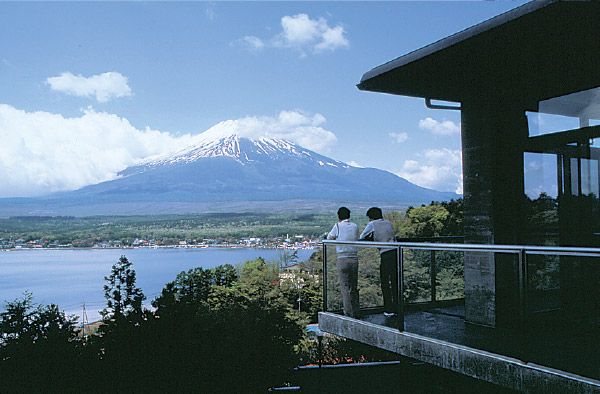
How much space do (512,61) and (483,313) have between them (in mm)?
3045

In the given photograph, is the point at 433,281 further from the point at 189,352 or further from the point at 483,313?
the point at 189,352

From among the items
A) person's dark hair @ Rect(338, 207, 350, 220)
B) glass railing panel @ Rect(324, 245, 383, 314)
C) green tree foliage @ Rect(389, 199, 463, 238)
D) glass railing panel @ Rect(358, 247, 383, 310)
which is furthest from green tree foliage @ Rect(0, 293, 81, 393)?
green tree foliage @ Rect(389, 199, 463, 238)

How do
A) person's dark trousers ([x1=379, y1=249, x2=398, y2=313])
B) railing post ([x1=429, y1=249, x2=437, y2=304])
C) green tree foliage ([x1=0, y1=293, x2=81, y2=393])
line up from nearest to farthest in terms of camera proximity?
green tree foliage ([x1=0, y1=293, x2=81, y2=393])
person's dark trousers ([x1=379, y1=249, x2=398, y2=313])
railing post ([x1=429, y1=249, x2=437, y2=304])

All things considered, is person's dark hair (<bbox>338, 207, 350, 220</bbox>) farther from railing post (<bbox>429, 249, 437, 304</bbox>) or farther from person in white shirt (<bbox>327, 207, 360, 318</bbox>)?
railing post (<bbox>429, 249, 437, 304</bbox>)

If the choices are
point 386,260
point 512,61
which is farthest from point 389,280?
point 512,61

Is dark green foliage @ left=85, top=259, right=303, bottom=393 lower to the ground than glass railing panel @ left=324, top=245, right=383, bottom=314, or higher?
lower

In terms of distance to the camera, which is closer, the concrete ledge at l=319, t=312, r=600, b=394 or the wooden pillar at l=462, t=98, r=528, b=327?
the concrete ledge at l=319, t=312, r=600, b=394

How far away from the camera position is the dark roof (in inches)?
199

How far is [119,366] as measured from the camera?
18.0 feet

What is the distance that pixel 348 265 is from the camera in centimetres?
706

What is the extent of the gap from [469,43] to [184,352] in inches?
171

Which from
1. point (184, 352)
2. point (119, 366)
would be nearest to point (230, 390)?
point (184, 352)

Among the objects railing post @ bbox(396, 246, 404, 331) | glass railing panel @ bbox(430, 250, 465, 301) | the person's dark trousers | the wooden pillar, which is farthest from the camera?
glass railing panel @ bbox(430, 250, 465, 301)

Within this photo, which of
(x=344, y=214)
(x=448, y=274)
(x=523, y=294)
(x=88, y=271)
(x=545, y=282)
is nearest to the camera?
(x=523, y=294)
